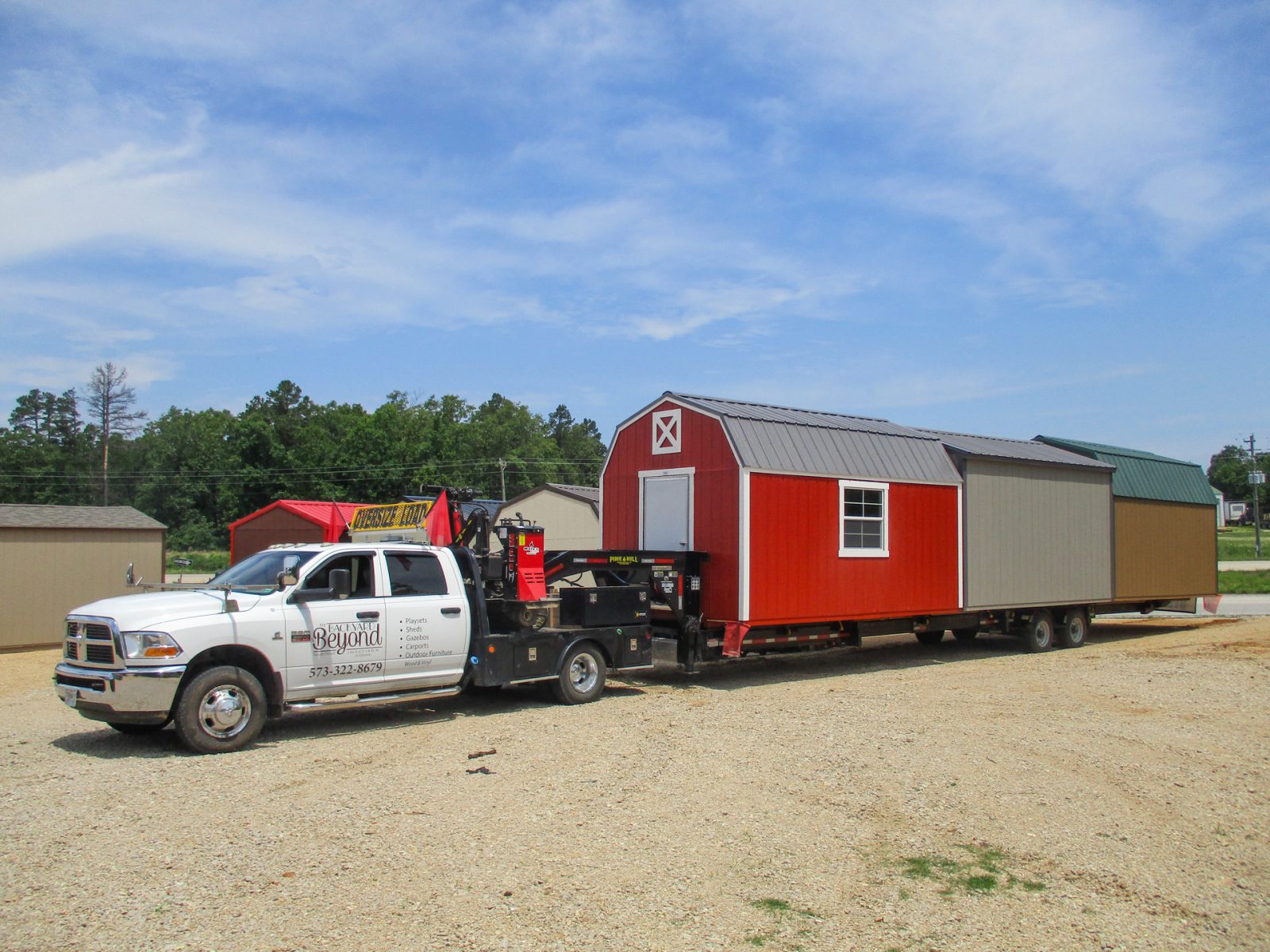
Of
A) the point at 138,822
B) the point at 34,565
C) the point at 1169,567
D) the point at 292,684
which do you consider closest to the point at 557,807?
the point at 138,822

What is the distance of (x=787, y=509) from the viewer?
1445 centimetres

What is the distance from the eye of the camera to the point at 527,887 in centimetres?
569

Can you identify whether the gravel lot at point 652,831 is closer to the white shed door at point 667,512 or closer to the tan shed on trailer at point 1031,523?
the white shed door at point 667,512

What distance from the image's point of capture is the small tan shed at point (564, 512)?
3306cm

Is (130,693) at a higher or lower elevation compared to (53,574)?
lower

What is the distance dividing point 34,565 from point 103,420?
60.1 metres

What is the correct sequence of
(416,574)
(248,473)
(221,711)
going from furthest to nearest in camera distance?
1. (248,473)
2. (416,574)
3. (221,711)

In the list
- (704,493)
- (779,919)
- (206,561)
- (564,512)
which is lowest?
(779,919)

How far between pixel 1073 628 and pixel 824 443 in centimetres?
797

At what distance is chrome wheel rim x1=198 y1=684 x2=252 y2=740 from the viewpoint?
9016 millimetres

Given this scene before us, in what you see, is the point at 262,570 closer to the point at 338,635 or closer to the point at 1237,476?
the point at 338,635

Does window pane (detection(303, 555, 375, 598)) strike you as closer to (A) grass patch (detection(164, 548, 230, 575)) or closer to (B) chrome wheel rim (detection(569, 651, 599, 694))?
(B) chrome wheel rim (detection(569, 651, 599, 694))

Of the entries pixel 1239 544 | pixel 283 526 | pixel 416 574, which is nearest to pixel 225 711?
pixel 416 574

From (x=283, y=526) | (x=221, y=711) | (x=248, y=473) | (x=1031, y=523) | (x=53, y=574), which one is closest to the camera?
(x=221, y=711)
